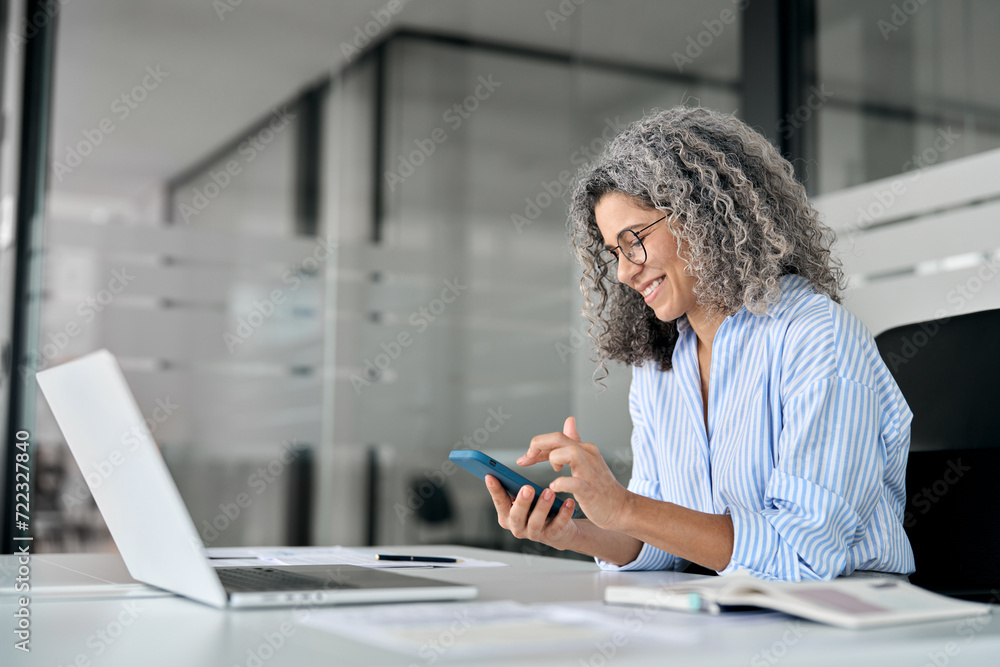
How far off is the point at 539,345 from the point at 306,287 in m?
1.04

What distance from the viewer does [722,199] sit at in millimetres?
→ 1601

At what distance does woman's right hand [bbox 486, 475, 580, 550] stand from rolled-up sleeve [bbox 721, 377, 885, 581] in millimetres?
264


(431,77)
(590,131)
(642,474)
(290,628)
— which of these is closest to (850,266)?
(642,474)

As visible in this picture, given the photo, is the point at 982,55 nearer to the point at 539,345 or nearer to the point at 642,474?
the point at 642,474

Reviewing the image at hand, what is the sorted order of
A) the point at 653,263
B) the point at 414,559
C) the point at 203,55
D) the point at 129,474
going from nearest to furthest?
the point at 129,474
the point at 414,559
the point at 653,263
the point at 203,55

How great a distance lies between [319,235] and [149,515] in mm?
3297

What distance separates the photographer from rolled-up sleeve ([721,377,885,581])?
127cm

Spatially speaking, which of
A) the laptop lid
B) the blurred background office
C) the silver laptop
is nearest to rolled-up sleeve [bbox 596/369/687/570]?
the silver laptop

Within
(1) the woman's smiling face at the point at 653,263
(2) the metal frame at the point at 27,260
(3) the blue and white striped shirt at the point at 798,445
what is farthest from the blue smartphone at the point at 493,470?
(2) the metal frame at the point at 27,260

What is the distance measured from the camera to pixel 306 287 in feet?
13.3

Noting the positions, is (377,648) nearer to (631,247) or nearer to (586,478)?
(586,478)

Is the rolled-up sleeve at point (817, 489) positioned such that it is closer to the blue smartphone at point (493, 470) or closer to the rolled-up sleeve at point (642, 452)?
the blue smartphone at point (493, 470)

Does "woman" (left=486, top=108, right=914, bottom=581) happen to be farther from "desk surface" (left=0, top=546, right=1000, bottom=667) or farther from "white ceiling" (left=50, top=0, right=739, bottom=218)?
"white ceiling" (left=50, top=0, right=739, bottom=218)

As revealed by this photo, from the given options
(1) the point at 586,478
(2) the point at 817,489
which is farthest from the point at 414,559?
(2) the point at 817,489
